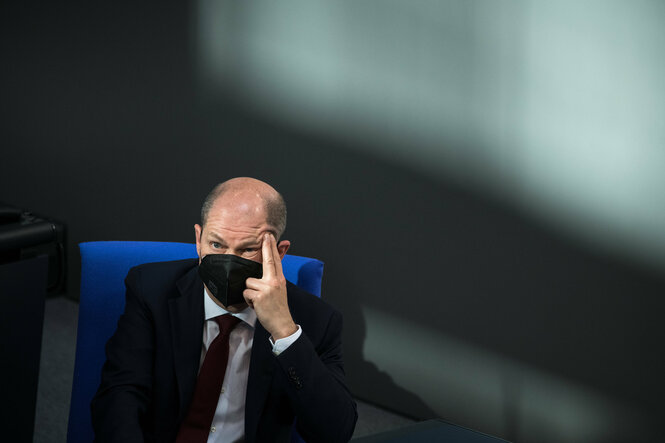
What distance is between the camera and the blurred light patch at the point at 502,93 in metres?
2.17

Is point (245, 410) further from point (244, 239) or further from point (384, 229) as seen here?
point (384, 229)

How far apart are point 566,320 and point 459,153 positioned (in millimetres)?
677

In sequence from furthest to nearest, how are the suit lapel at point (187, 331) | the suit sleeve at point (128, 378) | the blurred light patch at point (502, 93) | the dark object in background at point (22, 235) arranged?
1. the blurred light patch at point (502, 93)
2. the dark object in background at point (22, 235)
3. the suit lapel at point (187, 331)
4. the suit sleeve at point (128, 378)

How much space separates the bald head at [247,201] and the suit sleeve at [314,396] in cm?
28

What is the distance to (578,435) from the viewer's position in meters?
2.41

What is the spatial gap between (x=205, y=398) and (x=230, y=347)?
0.39 ft

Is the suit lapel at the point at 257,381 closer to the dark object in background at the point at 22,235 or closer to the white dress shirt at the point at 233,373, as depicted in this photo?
the white dress shirt at the point at 233,373

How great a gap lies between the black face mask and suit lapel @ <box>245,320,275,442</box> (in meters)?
0.11

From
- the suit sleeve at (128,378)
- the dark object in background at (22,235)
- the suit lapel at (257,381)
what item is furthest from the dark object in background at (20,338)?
the suit lapel at (257,381)

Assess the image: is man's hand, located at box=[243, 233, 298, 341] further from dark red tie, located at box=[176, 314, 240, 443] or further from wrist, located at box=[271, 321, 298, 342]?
dark red tie, located at box=[176, 314, 240, 443]

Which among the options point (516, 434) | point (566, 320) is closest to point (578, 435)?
point (516, 434)

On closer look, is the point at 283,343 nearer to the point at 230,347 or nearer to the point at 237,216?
the point at 230,347

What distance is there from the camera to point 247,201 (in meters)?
1.54

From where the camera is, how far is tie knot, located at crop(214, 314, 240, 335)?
1.53 meters
